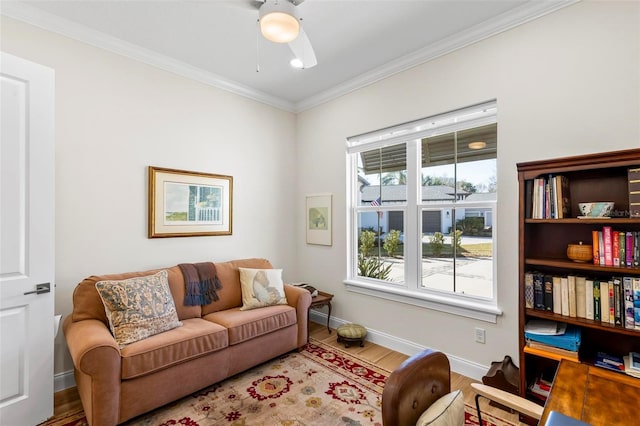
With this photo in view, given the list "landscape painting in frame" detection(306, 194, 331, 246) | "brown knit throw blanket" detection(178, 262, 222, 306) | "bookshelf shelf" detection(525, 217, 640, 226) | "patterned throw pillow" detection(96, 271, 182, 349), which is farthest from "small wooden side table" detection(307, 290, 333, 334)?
"bookshelf shelf" detection(525, 217, 640, 226)

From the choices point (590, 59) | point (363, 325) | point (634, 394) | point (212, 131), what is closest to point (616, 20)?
point (590, 59)

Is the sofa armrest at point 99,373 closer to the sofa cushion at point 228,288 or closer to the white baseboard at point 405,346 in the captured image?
the sofa cushion at point 228,288

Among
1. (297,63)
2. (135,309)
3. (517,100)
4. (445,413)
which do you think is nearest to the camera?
(445,413)

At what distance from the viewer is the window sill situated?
2.53 meters

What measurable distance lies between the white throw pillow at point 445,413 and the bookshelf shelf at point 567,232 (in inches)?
53.4

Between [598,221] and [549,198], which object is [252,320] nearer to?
[549,198]

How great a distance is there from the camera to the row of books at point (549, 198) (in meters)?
1.98

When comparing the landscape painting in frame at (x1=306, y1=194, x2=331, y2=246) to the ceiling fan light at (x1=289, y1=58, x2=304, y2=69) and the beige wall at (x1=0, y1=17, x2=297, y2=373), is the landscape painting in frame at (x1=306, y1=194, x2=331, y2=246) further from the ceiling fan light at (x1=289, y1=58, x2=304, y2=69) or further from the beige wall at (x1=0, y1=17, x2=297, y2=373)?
the ceiling fan light at (x1=289, y1=58, x2=304, y2=69)

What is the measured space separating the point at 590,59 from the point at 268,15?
2.21m

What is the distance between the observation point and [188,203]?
3.22 metres

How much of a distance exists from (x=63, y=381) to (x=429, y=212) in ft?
11.7

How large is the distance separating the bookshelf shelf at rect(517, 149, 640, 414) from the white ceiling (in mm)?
1264

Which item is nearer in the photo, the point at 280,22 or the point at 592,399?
the point at 592,399

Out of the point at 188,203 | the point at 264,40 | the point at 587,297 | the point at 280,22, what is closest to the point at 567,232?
the point at 587,297
